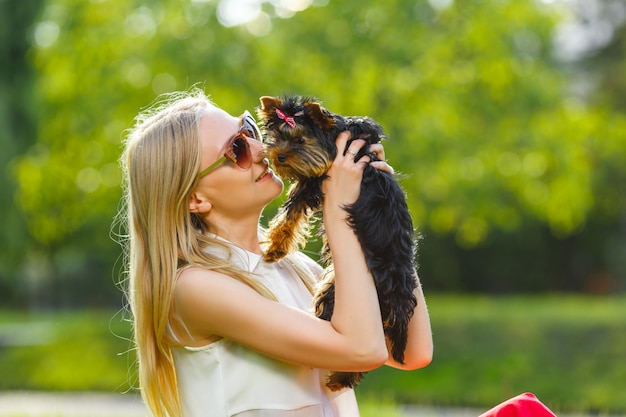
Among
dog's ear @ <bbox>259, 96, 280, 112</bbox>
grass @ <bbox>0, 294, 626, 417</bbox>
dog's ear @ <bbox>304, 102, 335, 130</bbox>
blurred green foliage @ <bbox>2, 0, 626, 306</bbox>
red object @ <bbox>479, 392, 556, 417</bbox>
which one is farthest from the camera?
blurred green foliage @ <bbox>2, 0, 626, 306</bbox>

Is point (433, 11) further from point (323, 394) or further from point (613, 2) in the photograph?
point (613, 2)

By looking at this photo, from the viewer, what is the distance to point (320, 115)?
3.28 m

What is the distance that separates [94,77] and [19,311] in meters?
23.8

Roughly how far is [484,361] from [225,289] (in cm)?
Result: 1146

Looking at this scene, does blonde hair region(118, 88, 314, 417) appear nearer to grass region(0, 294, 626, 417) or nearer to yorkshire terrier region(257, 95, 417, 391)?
yorkshire terrier region(257, 95, 417, 391)

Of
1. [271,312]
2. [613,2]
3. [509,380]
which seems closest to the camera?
[271,312]

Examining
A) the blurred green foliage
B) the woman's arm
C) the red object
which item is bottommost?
the red object

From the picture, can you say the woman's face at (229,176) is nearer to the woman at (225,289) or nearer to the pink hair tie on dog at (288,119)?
the woman at (225,289)

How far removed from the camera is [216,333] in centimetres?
305

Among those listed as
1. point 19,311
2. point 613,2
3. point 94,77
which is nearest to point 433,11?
point 94,77

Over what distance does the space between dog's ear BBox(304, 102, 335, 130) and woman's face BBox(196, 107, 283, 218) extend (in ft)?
0.74

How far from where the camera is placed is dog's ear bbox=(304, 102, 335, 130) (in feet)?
10.7

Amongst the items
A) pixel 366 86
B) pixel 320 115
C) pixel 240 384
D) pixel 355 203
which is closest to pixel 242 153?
pixel 320 115

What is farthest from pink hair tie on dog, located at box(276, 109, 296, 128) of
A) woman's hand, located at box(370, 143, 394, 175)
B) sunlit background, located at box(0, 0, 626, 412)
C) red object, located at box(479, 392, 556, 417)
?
sunlit background, located at box(0, 0, 626, 412)
